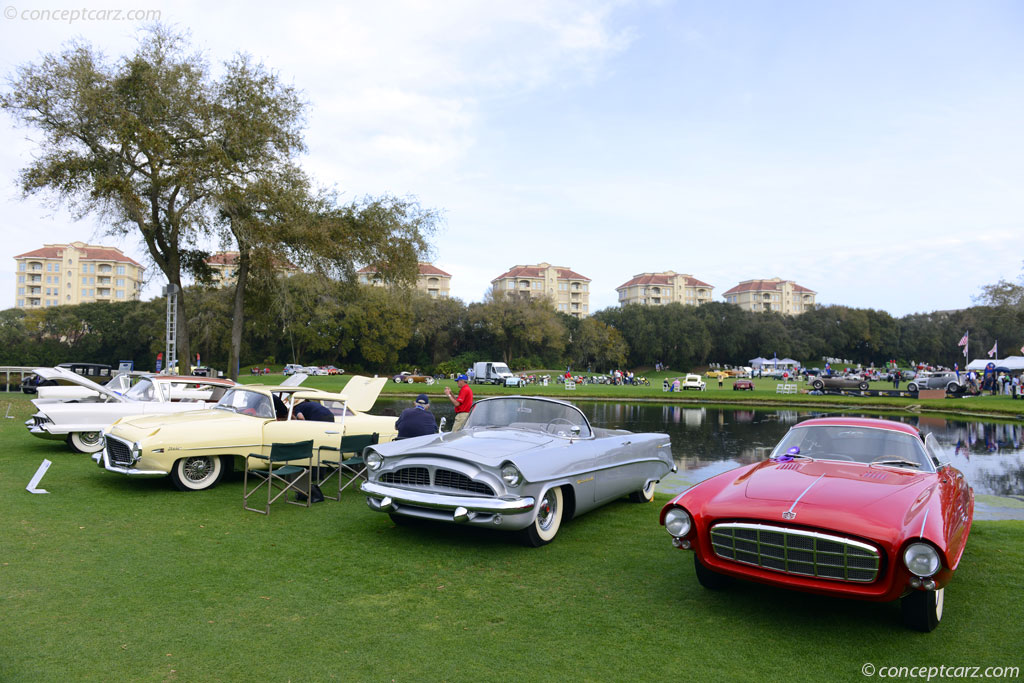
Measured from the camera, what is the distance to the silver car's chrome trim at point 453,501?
5.98 meters

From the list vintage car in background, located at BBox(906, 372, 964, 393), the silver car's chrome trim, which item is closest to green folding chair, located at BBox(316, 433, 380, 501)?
the silver car's chrome trim

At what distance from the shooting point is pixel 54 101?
2102 cm

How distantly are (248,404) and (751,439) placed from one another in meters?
14.9

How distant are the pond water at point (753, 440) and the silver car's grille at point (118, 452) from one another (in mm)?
7991

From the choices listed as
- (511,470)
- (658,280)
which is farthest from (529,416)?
(658,280)

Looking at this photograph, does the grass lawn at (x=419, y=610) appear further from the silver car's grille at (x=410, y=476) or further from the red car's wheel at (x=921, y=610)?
the silver car's grille at (x=410, y=476)

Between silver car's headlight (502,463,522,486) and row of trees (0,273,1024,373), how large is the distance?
5472 cm

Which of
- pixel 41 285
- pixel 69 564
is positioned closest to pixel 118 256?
pixel 41 285

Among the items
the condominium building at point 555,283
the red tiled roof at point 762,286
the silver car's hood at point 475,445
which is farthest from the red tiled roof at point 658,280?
the silver car's hood at point 475,445

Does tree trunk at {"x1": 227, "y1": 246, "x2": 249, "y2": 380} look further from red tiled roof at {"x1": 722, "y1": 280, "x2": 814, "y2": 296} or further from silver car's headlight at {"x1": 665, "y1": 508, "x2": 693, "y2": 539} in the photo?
red tiled roof at {"x1": 722, "y1": 280, "x2": 814, "y2": 296}

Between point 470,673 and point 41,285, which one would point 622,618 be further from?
point 41,285

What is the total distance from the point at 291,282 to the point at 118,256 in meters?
119

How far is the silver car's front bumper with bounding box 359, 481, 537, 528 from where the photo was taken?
236 inches

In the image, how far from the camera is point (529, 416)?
7.83 m
